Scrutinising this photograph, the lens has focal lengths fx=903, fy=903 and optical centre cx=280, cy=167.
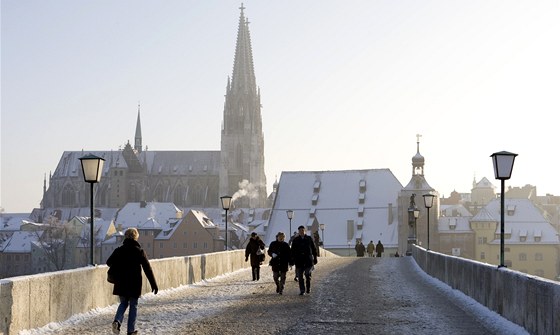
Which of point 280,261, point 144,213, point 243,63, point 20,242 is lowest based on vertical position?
point 20,242

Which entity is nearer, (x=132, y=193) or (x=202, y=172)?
(x=132, y=193)

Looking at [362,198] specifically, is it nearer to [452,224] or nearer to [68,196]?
[452,224]

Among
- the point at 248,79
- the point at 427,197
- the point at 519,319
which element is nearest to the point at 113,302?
the point at 519,319

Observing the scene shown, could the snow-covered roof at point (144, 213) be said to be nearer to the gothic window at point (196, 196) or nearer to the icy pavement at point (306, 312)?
the gothic window at point (196, 196)

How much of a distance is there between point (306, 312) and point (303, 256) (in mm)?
5164

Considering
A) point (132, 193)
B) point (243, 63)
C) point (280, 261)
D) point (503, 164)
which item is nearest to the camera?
point (503, 164)

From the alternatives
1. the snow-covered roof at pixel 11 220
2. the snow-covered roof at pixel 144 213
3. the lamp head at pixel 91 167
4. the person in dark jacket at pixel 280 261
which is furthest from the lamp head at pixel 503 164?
the snow-covered roof at pixel 11 220

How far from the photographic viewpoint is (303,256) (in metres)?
23.4

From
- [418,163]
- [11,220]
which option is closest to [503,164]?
[418,163]

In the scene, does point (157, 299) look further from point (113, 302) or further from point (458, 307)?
point (458, 307)

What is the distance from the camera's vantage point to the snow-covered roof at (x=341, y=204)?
12338cm

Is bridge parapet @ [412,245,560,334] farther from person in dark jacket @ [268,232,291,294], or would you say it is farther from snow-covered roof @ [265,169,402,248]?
snow-covered roof @ [265,169,402,248]

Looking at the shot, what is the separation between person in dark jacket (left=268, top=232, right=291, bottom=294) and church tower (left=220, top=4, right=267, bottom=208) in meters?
148

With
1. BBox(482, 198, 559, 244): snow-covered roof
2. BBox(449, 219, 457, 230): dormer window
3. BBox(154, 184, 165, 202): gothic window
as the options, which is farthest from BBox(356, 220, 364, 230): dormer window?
BBox(154, 184, 165, 202): gothic window
